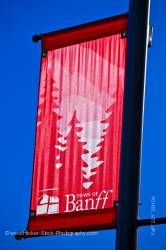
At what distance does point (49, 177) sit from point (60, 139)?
1.57ft

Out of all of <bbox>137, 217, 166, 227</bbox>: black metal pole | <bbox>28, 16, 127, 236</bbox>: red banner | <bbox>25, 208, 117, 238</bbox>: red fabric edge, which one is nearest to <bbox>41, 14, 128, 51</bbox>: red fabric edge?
<bbox>28, 16, 127, 236</bbox>: red banner

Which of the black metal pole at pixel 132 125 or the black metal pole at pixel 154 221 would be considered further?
the black metal pole at pixel 132 125

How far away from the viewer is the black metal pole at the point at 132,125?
5.44 meters

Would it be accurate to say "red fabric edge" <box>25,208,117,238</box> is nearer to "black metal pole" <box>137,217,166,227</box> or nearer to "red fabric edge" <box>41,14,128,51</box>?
"black metal pole" <box>137,217,166,227</box>

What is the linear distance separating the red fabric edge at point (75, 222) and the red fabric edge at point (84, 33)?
2.23 meters

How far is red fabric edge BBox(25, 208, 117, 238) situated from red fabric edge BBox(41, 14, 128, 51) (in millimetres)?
2229

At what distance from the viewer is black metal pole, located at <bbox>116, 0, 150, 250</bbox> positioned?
5438 mm

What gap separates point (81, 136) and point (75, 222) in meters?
1.04

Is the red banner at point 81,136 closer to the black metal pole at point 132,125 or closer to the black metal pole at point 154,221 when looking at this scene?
the black metal pole at point 132,125

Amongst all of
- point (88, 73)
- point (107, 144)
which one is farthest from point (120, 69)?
point (107, 144)

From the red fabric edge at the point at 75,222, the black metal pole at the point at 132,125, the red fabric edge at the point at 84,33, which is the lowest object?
the red fabric edge at the point at 75,222

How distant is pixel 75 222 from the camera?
6594mm

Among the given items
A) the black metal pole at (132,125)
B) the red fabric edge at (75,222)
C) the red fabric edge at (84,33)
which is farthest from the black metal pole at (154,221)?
the red fabric edge at (84,33)

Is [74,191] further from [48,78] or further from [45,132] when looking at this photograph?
[48,78]
